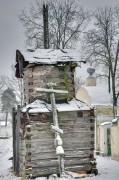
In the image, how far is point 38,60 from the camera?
18781 millimetres

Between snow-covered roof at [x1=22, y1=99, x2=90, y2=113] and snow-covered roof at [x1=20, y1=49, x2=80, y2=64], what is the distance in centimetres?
228

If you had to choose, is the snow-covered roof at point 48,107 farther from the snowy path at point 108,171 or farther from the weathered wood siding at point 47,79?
the snowy path at point 108,171

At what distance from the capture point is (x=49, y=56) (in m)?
19.4

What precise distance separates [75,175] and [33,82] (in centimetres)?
538

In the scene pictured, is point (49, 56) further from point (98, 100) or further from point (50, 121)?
point (98, 100)

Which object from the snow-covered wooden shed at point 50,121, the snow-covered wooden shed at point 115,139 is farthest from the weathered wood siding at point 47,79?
the snow-covered wooden shed at point 115,139

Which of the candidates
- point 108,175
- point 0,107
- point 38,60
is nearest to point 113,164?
point 108,175

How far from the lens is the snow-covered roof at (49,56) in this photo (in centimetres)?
1878

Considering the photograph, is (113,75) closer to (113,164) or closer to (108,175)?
(113,164)

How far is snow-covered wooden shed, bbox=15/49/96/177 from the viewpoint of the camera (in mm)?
17109

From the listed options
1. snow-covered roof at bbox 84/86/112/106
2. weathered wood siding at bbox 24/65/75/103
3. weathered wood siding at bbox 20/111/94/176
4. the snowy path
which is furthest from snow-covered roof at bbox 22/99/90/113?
snow-covered roof at bbox 84/86/112/106

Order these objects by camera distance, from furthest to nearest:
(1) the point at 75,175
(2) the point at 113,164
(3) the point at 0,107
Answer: (3) the point at 0,107 → (2) the point at 113,164 → (1) the point at 75,175

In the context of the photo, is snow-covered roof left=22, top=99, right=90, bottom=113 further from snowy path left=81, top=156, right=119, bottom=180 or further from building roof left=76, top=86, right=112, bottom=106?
building roof left=76, top=86, right=112, bottom=106

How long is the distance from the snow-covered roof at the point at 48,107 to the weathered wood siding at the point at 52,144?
9.0 inches
